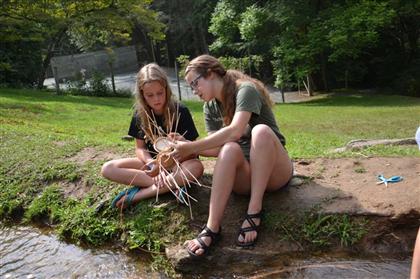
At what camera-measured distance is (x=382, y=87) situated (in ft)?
72.1

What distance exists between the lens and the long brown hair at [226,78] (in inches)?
140

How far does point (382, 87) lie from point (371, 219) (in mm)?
19734

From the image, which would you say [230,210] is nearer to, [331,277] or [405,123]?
[331,277]

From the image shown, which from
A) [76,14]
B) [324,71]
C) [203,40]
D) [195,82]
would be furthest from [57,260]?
[203,40]

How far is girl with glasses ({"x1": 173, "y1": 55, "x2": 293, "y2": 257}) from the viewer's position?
3.38 metres

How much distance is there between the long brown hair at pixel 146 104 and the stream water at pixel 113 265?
1.00m

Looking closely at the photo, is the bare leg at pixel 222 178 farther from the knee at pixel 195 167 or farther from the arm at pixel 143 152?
the arm at pixel 143 152

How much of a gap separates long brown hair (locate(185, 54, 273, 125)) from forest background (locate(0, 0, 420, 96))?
47.2ft

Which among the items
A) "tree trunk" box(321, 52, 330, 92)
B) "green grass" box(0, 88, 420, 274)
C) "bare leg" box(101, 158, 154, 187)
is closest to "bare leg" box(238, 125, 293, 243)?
"green grass" box(0, 88, 420, 274)

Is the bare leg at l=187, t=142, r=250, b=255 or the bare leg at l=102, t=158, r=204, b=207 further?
the bare leg at l=102, t=158, r=204, b=207

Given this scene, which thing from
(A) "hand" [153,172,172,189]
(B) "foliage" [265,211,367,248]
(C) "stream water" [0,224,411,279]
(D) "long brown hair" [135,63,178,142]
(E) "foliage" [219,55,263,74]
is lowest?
(C) "stream water" [0,224,411,279]

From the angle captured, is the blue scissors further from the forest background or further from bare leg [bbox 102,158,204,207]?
the forest background

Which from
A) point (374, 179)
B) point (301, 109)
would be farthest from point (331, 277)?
point (301, 109)

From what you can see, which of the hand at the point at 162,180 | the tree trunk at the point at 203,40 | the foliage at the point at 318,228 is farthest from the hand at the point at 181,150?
the tree trunk at the point at 203,40
